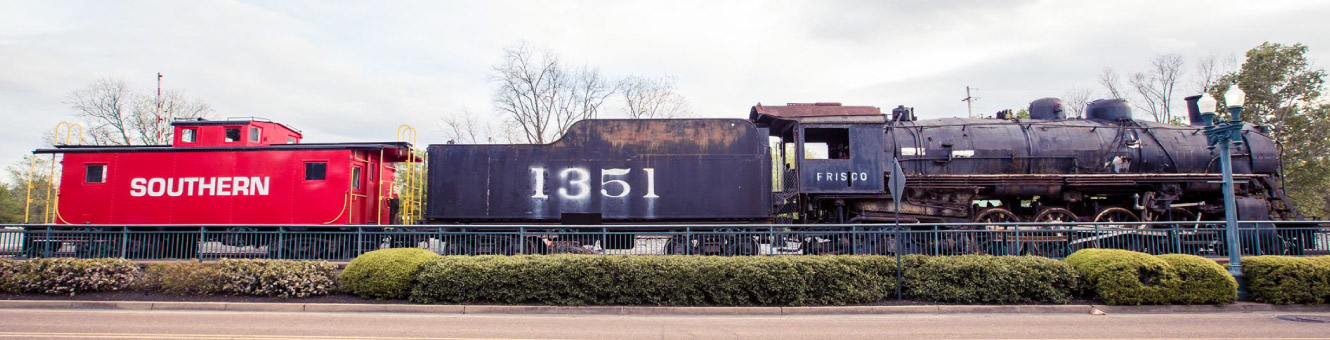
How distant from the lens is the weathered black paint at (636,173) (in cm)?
1278

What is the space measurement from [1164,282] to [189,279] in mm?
14684

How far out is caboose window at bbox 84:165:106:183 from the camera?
1380 cm

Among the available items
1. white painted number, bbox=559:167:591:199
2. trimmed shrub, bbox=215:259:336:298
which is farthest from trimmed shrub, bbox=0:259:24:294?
white painted number, bbox=559:167:591:199

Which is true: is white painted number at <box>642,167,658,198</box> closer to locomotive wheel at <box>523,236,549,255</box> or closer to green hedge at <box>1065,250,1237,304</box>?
locomotive wheel at <box>523,236,549,255</box>

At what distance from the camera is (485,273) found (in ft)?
32.0

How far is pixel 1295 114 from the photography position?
28.0 m

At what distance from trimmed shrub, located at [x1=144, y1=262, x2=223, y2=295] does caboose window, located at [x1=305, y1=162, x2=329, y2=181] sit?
338 cm

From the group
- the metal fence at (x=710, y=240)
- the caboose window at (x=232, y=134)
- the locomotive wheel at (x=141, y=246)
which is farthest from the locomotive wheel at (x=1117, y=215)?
the locomotive wheel at (x=141, y=246)

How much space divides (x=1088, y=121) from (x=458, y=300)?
1374 centimetres

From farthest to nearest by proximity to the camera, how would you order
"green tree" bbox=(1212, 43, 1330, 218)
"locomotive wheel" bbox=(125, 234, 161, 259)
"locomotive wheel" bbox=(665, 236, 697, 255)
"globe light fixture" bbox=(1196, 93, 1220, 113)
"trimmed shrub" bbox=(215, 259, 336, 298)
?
1. "green tree" bbox=(1212, 43, 1330, 218)
2. "locomotive wheel" bbox=(125, 234, 161, 259)
3. "locomotive wheel" bbox=(665, 236, 697, 255)
4. "globe light fixture" bbox=(1196, 93, 1220, 113)
5. "trimmed shrub" bbox=(215, 259, 336, 298)

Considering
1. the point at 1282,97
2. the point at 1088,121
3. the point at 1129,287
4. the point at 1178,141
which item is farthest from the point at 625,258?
the point at 1282,97

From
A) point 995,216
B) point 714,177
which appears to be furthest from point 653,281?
point 995,216

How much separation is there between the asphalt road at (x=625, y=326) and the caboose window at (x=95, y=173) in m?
5.34

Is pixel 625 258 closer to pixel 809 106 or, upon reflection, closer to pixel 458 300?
pixel 458 300
